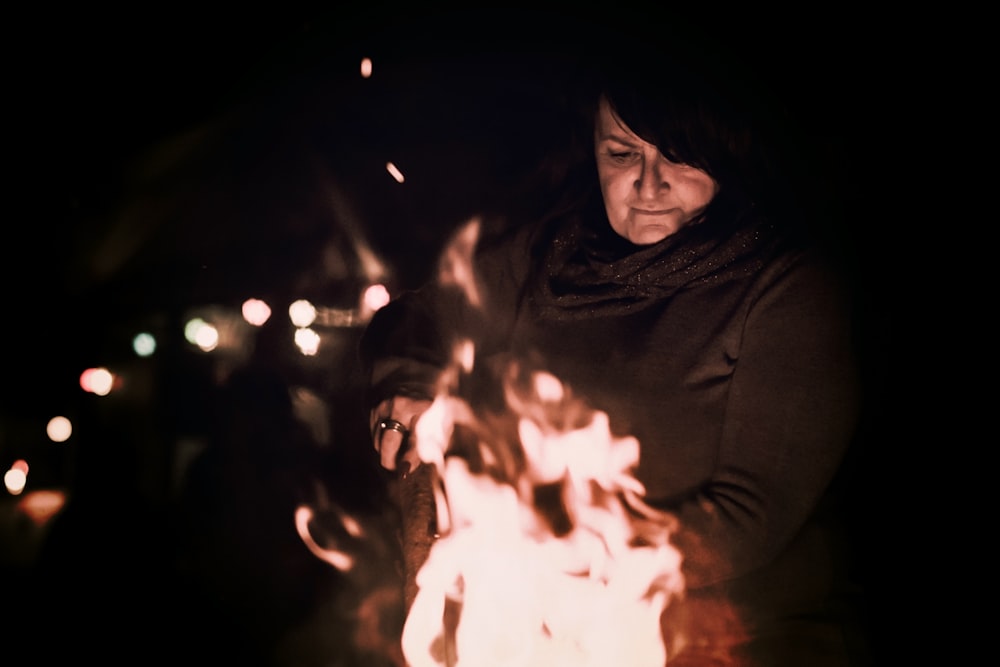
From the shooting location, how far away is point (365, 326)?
6.85 ft

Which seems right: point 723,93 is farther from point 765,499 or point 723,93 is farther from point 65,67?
point 65,67

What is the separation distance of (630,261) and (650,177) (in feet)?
0.73

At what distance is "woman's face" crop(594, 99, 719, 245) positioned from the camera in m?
1.69

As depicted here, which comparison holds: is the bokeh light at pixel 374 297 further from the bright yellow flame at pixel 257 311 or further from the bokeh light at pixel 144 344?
the bokeh light at pixel 144 344

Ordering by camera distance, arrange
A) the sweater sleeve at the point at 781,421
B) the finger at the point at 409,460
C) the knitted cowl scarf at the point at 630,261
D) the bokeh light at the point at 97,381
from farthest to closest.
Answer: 1. the bokeh light at the point at 97,381
2. the finger at the point at 409,460
3. the knitted cowl scarf at the point at 630,261
4. the sweater sleeve at the point at 781,421

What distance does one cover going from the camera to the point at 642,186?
175cm

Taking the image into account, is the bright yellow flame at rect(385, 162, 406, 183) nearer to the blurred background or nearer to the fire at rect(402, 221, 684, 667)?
the blurred background

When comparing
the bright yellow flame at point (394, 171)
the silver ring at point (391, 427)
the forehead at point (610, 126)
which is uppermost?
the bright yellow flame at point (394, 171)

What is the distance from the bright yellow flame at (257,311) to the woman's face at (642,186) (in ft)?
3.61

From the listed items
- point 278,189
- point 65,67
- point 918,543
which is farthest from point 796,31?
point 65,67

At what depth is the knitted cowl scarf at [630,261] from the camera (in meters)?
1.60

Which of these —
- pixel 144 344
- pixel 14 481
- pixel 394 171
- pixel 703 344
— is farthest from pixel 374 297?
pixel 14 481

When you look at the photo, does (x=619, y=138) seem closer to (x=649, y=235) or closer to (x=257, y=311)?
(x=649, y=235)

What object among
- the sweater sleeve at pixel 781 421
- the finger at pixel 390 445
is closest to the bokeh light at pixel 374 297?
the finger at pixel 390 445
